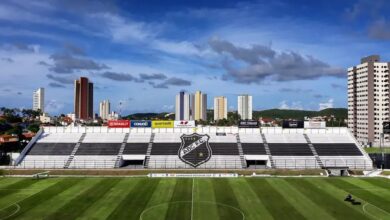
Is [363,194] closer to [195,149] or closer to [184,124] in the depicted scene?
[195,149]

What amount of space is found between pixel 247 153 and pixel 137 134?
29.8 m

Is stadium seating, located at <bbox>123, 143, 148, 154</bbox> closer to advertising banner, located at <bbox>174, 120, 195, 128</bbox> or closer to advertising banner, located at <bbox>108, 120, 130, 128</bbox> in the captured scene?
advertising banner, located at <bbox>108, 120, 130, 128</bbox>

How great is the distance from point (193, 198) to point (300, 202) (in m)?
14.1

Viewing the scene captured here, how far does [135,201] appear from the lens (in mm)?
48500

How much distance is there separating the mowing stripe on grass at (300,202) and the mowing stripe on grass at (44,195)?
32502 millimetres

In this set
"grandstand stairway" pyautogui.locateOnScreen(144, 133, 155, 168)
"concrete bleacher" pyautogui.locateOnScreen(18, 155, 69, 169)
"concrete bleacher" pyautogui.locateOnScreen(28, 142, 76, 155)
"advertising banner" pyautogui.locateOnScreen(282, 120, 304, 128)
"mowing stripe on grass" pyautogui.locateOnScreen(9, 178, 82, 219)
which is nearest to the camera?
"mowing stripe on grass" pyautogui.locateOnScreen(9, 178, 82, 219)

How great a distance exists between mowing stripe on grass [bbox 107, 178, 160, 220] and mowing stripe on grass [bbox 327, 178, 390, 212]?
29.7m

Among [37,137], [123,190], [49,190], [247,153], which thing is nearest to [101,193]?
[123,190]

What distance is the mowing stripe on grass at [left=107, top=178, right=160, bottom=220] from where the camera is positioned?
41.6 m

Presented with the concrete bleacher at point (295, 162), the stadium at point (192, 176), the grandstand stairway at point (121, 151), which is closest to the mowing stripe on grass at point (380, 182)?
the stadium at point (192, 176)

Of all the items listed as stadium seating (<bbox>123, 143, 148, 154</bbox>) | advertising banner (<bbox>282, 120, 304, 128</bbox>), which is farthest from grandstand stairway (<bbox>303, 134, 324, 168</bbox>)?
stadium seating (<bbox>123, 143, 148, 154</bbox>)

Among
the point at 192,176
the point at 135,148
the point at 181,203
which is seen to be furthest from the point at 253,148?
the point at 181,203

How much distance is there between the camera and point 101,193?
5366 cm

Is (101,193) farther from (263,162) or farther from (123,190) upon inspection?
(263,162)
